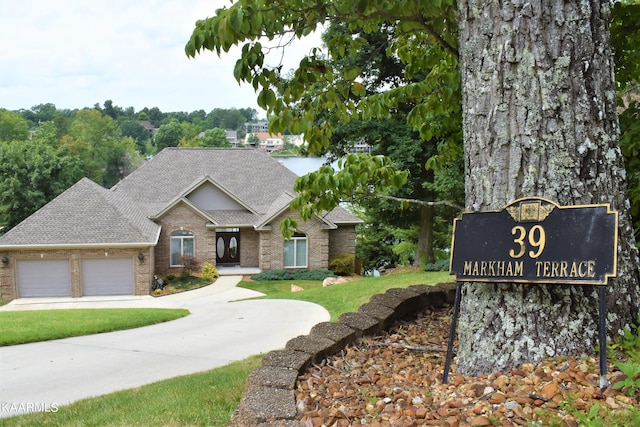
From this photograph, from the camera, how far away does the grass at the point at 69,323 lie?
1213 cm

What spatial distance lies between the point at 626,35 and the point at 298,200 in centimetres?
365

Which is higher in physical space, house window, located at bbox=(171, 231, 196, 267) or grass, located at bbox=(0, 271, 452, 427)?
house window, located at bbox=(171, 231, 196, 267)

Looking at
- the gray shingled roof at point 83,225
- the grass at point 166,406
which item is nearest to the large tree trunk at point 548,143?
the grass at point 166,406

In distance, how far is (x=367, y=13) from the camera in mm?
4391

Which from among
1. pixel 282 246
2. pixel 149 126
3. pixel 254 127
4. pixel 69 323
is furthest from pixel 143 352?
pixel 149 126

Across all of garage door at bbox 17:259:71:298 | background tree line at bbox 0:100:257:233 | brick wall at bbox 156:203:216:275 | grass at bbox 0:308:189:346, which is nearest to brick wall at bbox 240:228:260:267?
brick wall at bbox 156:203:216:275

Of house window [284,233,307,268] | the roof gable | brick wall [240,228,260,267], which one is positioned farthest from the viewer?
brick wall [240,228,260,267]

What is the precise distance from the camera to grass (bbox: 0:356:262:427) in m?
4.91

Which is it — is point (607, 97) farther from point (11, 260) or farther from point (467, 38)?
point (11, 260)

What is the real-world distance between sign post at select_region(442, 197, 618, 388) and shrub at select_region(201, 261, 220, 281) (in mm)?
23116

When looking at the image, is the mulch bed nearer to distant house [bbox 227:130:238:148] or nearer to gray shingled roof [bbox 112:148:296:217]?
gray shingled roof [bbox 112:148:296:217]

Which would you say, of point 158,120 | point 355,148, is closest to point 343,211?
point 355,148

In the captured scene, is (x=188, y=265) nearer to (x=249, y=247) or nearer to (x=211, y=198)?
(x=249, y=247)

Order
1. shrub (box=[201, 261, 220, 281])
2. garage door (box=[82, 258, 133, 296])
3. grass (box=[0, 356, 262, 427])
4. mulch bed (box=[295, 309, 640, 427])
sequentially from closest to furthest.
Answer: mulch bed (box=[295, 309, 640, 427]) → grass (box=[0, 356, 262, 427]) → garage door (box=[82, 258, 133, 296]) → shrub (box=[201, 261, 220, 281])
